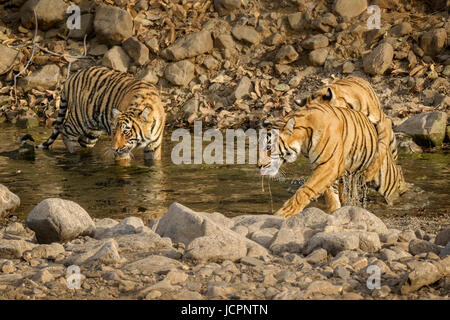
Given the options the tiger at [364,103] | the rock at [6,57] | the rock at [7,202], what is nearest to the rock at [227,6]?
the rock at [6,57]

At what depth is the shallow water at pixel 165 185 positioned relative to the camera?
6.47 m

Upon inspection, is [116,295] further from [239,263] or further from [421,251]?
[421,251]

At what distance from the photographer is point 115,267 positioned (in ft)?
13.0

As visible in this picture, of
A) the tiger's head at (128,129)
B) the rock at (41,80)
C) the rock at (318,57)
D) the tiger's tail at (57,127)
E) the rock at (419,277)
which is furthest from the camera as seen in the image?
the rock at (41,80)

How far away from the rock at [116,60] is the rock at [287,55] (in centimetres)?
268

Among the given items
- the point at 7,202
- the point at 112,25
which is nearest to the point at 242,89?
the point at 112,25

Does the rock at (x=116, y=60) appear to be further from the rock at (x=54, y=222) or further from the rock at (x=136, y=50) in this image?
the rock at (x=54, y=222)

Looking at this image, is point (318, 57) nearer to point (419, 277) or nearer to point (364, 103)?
point (364, 103)

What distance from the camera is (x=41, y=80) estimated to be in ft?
41.6

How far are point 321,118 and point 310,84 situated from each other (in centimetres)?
618

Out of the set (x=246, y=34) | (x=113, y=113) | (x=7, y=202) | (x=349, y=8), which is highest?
(x=349, y=8)

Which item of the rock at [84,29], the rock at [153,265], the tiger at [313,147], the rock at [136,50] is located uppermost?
the rock at [84,29]

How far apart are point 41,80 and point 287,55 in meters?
4.34

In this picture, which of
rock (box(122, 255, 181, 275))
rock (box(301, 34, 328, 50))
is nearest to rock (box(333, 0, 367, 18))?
rock (box(301, 34, 328, 50))
